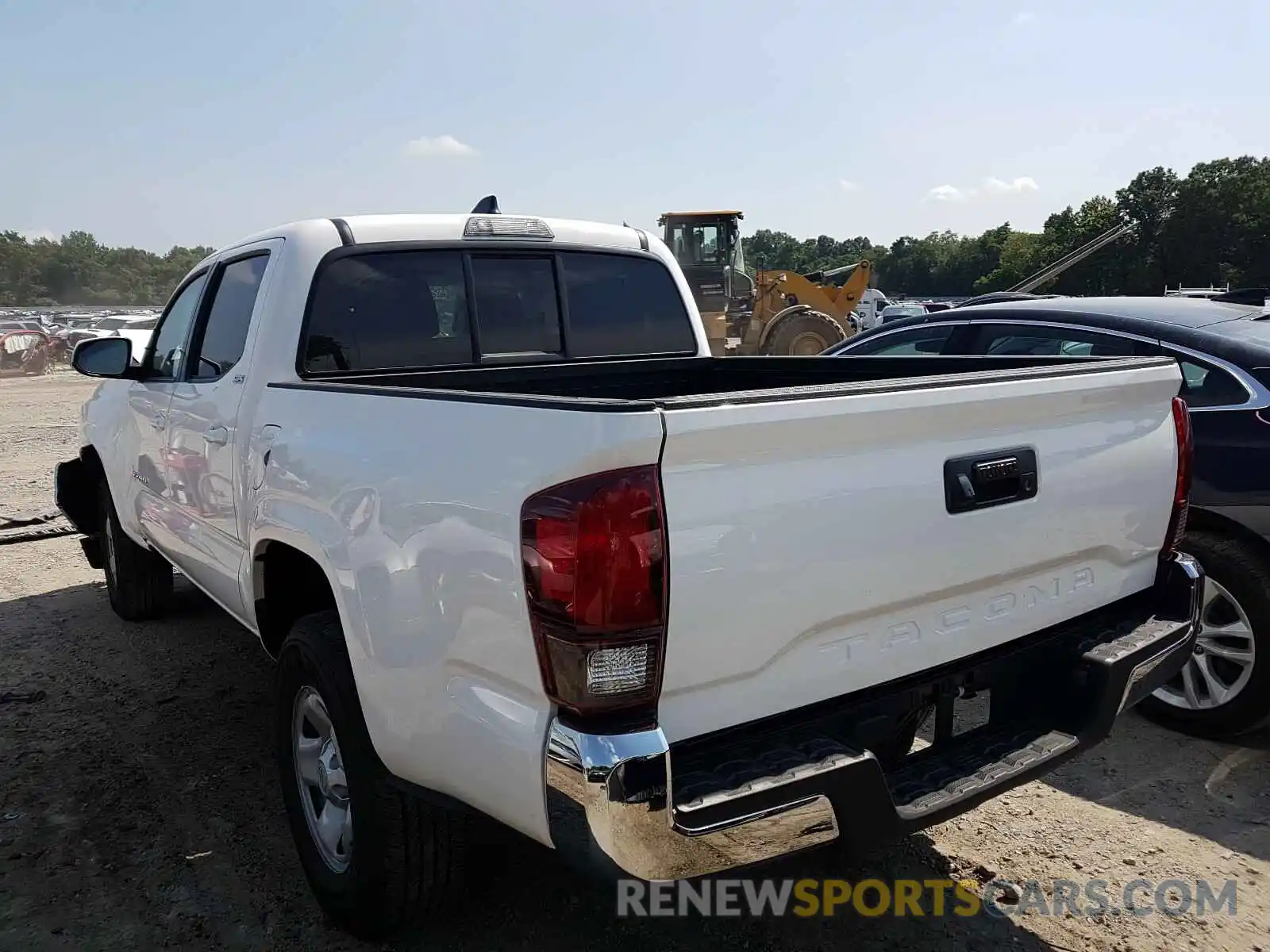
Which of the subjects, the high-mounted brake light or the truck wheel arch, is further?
the high-mounted brake light

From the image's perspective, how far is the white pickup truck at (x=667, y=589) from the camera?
178 centimetres

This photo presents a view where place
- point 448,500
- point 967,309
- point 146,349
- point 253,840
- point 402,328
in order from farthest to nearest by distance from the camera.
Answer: point 967,309, point 146,349, point 402,328, point 253,840, point 448,500

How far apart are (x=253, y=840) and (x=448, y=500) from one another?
192cm

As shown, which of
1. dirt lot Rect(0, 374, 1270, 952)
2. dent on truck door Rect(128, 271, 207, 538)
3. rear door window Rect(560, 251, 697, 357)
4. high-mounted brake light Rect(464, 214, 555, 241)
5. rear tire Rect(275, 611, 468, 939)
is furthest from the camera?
dent on truck door Rect(128, 271, 207, 538)

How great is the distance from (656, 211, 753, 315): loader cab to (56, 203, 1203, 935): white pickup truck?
18005 mm

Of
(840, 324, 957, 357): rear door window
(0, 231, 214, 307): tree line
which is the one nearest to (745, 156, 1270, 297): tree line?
(840, 324, 957, 357): rear door window

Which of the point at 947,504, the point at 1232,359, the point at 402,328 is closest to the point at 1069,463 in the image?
the point at 947,504

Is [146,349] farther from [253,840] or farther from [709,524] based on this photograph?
[709,524]

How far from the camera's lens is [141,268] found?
97938 millimetres

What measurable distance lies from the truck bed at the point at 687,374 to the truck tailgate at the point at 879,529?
0.66 feet

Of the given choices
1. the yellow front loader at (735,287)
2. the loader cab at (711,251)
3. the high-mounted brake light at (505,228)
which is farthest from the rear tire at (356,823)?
the loader cab at (711,251)

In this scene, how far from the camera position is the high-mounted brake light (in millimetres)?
3773

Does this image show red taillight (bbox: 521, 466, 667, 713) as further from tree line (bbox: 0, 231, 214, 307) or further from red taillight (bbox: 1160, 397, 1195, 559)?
tree line (bbox: 0, 231, 214, 307)

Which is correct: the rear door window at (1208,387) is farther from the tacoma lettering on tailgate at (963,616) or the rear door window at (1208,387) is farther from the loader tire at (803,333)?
the loader tire at (803,333)
